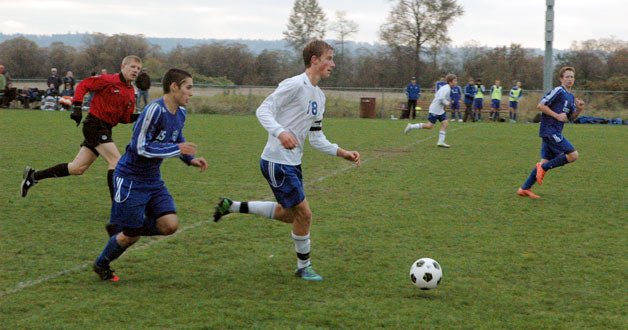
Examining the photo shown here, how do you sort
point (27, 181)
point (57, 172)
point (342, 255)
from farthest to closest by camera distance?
1. point (27, 181)
2. point (57, 172)
3. point (342, 255)

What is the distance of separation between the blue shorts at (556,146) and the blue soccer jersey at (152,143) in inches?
249

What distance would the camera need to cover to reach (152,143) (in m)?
5.46

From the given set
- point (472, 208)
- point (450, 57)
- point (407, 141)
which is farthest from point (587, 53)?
point (472, 208)

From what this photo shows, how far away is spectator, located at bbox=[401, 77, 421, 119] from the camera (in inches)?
1262

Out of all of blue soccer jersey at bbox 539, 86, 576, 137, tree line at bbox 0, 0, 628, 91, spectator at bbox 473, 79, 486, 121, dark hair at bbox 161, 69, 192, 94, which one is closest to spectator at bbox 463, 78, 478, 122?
spectator at bbox 473, 79, 486, 121

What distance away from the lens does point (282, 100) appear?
567 centimetres

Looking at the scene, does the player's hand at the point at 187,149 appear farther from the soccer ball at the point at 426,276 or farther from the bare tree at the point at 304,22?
the bare tree at the point at 304,22

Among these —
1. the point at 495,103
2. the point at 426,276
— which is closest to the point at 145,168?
the point at 426,276

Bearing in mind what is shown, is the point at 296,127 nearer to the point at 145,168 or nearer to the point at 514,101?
the point at 145,168

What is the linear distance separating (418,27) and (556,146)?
39864 millimetres

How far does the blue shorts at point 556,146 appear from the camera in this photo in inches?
407

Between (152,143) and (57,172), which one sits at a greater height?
(152,143)

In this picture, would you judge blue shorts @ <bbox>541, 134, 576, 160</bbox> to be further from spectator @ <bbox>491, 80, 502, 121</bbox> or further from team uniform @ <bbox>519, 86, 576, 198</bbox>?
spectator @ <bbox>491, 80, 502, 121</bbox>

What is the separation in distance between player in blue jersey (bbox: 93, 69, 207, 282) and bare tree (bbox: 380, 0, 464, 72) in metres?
44.6
